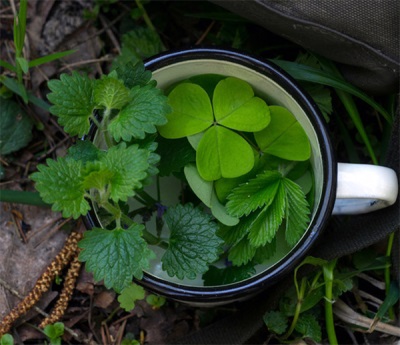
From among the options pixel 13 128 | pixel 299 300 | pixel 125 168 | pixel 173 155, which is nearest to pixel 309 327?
pixel 299 300

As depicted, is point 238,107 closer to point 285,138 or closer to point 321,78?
point 285,138

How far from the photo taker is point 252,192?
48.8 inches

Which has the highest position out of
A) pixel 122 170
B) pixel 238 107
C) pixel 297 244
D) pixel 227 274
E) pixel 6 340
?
pixel 238 107

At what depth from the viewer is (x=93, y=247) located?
1124 mm

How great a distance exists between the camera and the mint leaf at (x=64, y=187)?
107cm

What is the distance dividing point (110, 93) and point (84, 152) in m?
0.12

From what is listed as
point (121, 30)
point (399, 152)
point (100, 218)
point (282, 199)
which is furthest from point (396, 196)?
point (121, 30)

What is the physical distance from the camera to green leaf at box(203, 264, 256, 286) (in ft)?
4.21

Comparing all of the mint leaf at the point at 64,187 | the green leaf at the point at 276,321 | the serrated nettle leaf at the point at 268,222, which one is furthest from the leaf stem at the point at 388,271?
the mint leaf at the point at 64,187

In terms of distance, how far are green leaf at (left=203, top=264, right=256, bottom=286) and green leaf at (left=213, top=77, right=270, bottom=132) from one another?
28 centimetres

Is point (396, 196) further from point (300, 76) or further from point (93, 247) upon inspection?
point (93, 247)

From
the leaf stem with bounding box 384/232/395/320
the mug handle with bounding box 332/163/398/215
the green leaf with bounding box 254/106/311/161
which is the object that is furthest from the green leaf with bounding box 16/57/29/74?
the leaf stem with bounding box 384/232/395/320

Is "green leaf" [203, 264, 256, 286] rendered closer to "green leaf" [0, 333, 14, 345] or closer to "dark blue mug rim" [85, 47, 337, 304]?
"dark blue mug rim" [85, 47, 337, 304]

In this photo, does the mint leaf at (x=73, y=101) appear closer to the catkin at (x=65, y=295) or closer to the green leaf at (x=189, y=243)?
the green leaf at (x=189, y=243)
